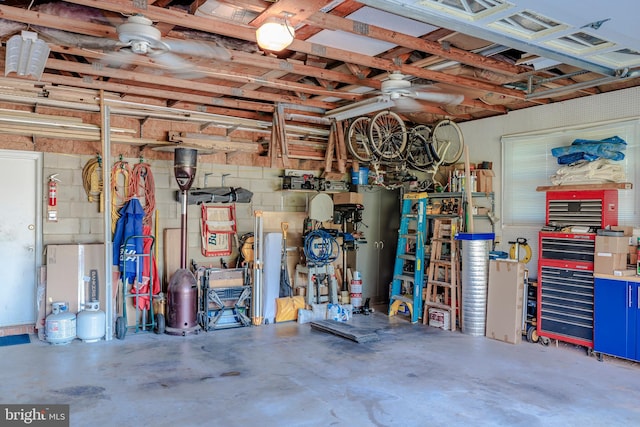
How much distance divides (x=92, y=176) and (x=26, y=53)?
7.95 feet

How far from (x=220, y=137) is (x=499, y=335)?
4243 mm

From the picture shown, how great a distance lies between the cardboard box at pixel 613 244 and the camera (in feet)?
16.5

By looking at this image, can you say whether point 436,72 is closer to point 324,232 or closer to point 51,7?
point 324,232

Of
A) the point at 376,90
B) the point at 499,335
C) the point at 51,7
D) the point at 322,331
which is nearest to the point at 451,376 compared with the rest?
the point at 499,335

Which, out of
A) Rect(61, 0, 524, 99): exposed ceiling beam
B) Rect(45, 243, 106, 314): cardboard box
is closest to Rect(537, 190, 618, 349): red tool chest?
Rect(61, 0, 524, 99): exposed ceiling beam

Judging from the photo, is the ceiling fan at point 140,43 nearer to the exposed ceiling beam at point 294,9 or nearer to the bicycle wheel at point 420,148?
the exposed ceiling beam at point 294,9

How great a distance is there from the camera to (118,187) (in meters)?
6.28

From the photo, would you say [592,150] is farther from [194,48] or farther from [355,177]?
[194,48]

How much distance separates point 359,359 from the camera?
5.04m

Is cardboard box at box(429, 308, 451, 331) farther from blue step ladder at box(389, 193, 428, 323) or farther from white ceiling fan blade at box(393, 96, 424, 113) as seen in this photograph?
white ceiling fan blade at box(393, 96, 424, 113)

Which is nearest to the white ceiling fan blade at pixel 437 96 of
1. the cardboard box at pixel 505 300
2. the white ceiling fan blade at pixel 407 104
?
the white ceiling fan blade at pixel 407 104

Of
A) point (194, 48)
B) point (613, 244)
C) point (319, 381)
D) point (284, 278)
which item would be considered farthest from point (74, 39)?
point (613, 244)

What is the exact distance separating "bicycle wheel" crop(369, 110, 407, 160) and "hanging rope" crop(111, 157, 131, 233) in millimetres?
3244

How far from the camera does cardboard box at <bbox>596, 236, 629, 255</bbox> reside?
5.02m
